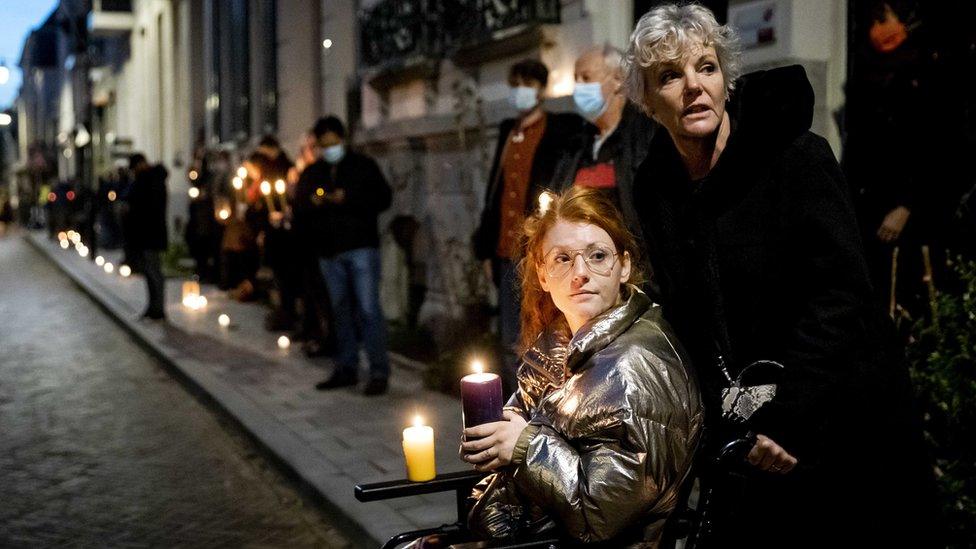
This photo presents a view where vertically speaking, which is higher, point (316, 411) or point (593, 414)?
point (593, 414)

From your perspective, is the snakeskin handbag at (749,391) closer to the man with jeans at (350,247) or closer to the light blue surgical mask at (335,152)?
the man with jeans at (350,247)

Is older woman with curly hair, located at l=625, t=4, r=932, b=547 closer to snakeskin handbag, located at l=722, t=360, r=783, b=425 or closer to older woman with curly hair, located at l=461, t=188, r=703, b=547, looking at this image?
snakeskin handbag, located at l=722, t=360, r=783, b=425

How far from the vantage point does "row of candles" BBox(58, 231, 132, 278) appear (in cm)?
1980

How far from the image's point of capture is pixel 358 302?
26.3 feet

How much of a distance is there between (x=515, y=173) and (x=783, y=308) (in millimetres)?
4021

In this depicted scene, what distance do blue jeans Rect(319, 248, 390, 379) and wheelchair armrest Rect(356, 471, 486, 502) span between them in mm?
5194

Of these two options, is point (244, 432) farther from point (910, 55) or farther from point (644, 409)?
point (644, 409)

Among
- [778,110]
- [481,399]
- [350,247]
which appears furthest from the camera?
[350,247]

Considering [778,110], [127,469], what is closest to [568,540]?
[778,110]

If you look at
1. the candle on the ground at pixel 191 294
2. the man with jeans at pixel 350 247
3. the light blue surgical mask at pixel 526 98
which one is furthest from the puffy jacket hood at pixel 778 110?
the candle on the ground at pixel 191 294

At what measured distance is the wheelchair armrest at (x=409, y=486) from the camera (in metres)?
2.68

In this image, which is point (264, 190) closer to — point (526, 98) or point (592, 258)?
point (526, 98)

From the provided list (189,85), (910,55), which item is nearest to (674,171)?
(910,55)

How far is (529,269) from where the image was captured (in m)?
2.78
